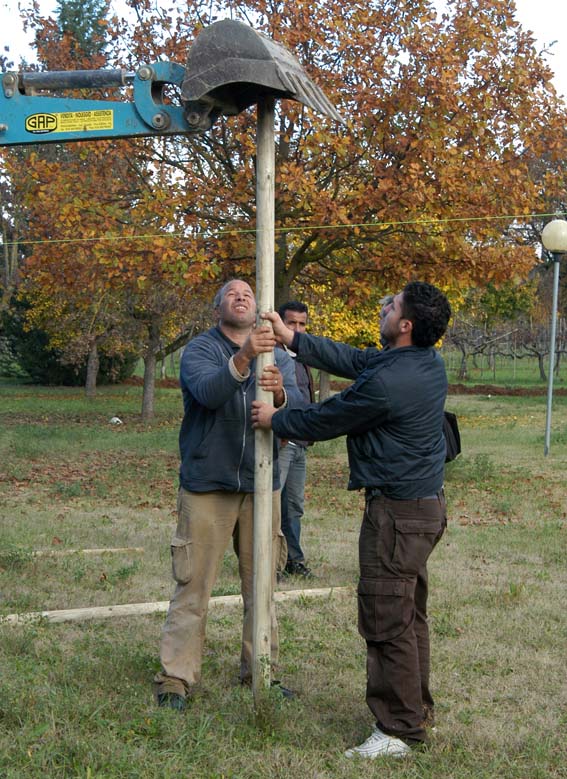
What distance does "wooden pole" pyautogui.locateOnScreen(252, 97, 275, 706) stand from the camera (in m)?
4.15

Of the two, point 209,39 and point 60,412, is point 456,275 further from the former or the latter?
point 60,412

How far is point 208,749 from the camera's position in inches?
150

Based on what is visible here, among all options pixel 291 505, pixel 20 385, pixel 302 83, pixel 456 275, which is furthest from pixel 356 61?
pixel 20 385

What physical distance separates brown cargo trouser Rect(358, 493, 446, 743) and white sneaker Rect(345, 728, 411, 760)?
0.03 meters

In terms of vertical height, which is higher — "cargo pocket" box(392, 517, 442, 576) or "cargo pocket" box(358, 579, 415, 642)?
"cargo pocket" box(392, 517, 442, 576)

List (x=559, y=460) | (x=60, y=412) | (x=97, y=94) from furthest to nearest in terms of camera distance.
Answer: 1. (x=60, y=412)
2. (x=559, y=460)
3. (x=97, y=94)

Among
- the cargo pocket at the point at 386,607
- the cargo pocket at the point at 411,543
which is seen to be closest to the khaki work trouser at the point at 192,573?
the cargo pocket at the point at 386,607

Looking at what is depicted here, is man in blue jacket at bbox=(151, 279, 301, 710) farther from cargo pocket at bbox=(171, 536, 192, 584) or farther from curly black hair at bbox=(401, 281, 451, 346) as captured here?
curly black hair at bbox=(401, 281, 451, 346)

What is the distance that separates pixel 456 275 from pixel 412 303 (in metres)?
8.83

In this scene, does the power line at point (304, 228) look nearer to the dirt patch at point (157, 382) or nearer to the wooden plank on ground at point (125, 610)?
the wooden plank on ground at point (125, 610)

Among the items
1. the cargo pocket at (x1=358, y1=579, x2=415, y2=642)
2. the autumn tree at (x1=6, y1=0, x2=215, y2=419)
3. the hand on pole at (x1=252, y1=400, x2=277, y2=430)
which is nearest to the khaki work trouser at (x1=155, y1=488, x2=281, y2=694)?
the hand on pole at (x1=252, y1=400, x2=277, y2=430)

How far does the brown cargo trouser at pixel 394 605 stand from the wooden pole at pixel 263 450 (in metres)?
0.51

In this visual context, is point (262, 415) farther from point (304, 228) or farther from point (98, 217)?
point (98, 217)

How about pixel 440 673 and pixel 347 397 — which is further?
pixel 440 673
